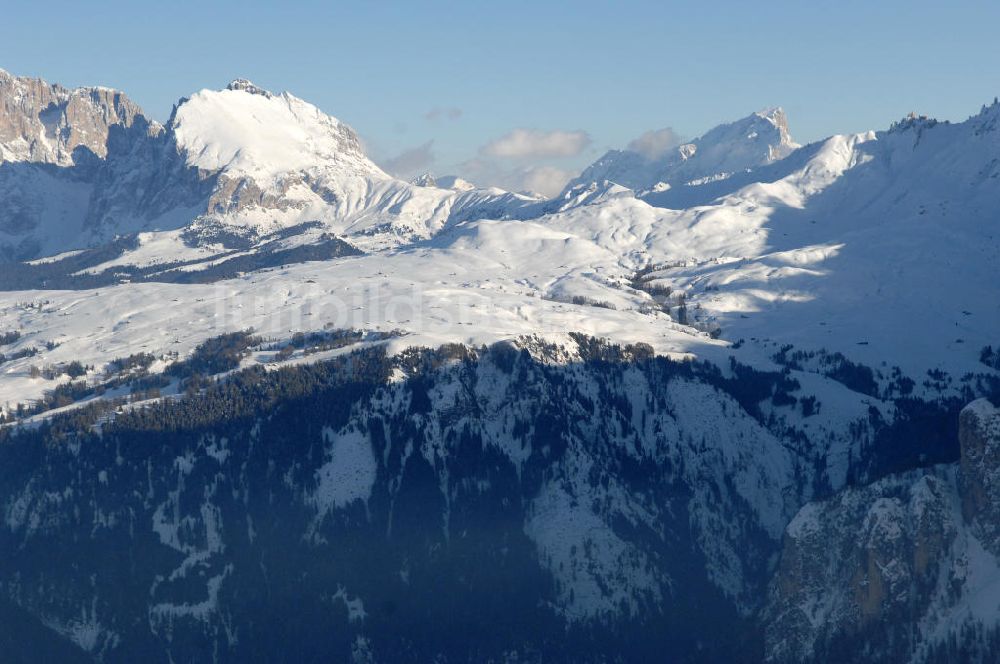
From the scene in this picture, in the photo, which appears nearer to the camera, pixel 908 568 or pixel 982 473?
pixel 908 568

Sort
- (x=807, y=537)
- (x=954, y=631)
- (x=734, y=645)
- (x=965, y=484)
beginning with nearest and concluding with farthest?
1. (x=954, y=631)
2. (x=965, y=484)
3. (x=807, y=537)
4. (x=734, y=645)

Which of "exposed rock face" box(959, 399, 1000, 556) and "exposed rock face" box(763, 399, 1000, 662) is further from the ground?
"exposed rock face" box(959, 399, 1000, 556)

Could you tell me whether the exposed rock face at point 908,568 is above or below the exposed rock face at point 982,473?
below

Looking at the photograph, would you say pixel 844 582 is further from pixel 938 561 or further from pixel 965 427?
pixel 965 427

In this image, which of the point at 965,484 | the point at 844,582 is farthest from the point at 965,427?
the point at 844,582

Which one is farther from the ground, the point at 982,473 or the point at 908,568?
the point at 982,473

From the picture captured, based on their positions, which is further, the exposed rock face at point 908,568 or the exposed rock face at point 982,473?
the exposed rock face at point 982,473

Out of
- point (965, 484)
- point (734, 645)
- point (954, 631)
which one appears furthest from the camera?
point (734, 645)

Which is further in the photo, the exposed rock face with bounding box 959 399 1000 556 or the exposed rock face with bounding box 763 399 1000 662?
the exposed rock face with bounding box 959 399 1000 556
